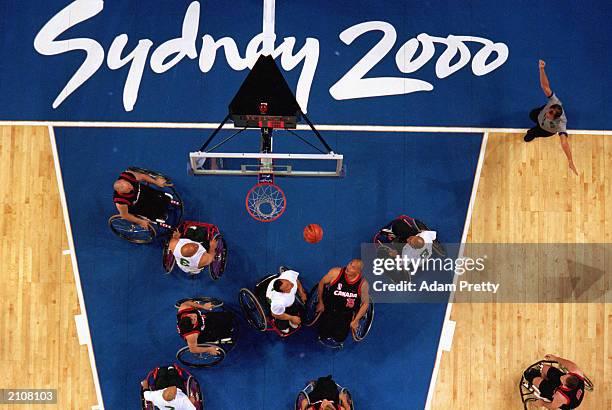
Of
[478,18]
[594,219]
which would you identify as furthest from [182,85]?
[594,219]

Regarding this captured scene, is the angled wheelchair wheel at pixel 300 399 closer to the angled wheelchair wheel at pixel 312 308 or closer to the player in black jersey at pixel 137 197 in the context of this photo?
the angled wheelchair wheel at pixel 312 308

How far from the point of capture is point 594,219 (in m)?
9.99

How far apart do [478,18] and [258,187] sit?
4705 mm

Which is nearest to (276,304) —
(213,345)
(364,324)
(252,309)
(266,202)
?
(252,309)

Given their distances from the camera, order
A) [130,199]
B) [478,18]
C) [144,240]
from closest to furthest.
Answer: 1. [130,199]
2. [144,240]
3. [478,18]

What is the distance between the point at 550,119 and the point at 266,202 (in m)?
4.67

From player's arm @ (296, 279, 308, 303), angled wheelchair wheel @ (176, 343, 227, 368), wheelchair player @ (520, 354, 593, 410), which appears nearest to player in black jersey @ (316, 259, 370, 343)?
player's arm @ (296, 279, 308, 303)

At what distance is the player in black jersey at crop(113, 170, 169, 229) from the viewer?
29.2 ft

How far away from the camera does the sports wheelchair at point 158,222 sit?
372 inches

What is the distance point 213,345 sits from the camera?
9242 mm

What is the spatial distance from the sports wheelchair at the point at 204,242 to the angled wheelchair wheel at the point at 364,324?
2.34 m

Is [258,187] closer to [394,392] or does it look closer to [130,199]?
[130,199]

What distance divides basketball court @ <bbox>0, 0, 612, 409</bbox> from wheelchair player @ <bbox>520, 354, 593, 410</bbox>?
282 mm

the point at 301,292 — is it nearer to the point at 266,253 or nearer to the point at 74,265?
the point at 266,253
